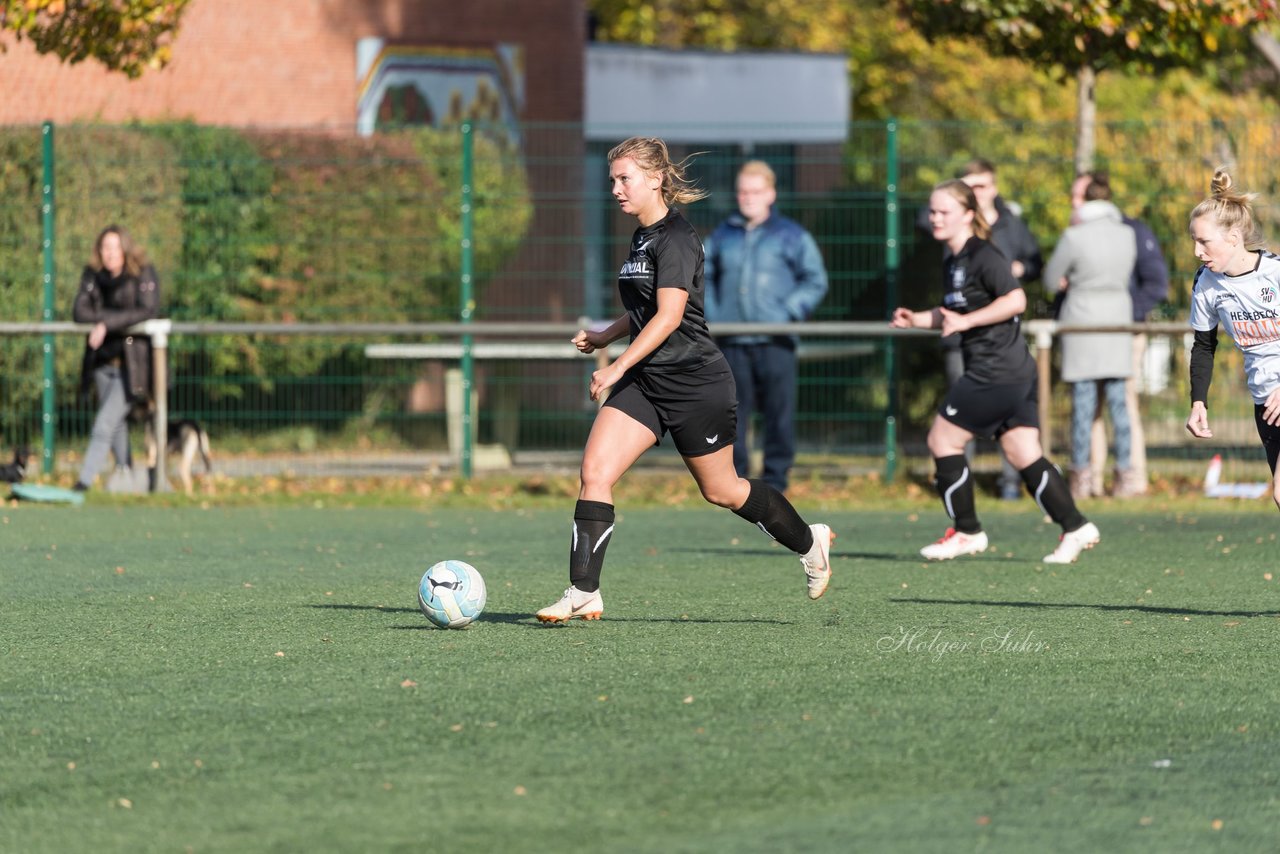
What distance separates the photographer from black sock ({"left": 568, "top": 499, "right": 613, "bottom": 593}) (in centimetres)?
735

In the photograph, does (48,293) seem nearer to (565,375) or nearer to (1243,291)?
(565,375)

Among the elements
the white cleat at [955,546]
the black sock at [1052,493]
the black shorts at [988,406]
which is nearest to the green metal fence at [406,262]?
the white cleat at [955,546]

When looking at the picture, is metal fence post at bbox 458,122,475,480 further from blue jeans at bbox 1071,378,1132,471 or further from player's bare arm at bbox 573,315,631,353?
player's bare arm at bbox 573,315,631,353

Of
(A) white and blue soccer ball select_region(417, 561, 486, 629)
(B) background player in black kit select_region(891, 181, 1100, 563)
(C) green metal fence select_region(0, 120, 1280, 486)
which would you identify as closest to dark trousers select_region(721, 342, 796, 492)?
(C) green metal fence select_region(0, 120, 1280, 486)

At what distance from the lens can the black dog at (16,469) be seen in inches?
539

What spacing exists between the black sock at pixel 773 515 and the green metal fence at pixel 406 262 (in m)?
6.85

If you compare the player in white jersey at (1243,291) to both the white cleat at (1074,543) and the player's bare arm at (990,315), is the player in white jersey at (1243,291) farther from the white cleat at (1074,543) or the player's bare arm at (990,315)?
the white cleat at (1074,543)

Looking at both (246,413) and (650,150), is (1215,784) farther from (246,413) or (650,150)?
(246,413)

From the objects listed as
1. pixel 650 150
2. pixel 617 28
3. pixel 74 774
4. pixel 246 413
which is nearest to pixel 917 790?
pixel 74 774

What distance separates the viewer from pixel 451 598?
23.9ft

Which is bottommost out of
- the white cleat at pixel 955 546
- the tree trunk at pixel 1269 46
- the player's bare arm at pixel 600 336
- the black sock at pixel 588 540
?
the white cleat at pixel 955 546

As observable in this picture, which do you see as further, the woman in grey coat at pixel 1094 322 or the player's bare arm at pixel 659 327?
the woman in grey coat at pixel 1094 322

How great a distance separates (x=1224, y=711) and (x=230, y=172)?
11.4 metres

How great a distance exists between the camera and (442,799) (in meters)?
4.64
